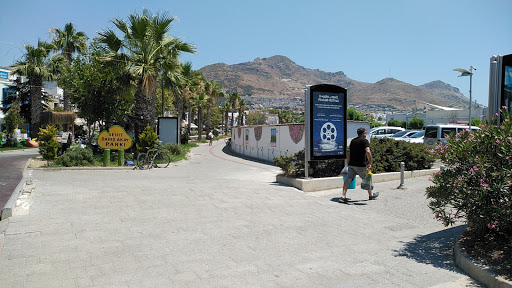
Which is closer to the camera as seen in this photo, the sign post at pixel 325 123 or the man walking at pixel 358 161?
the man walking at pixel 358 161

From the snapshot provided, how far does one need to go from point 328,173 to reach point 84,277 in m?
8.02

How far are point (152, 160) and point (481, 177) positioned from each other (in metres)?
13.3

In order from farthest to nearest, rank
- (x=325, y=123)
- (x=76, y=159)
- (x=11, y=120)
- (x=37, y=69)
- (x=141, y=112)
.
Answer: (x=11, y=120)
(x=37, y=69)
(x=141, y=112)
(x=76, y=159)
(x=325, y=123)

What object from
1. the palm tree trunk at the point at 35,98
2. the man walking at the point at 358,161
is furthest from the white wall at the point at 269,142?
the palm tree trunk at the point at 35,98

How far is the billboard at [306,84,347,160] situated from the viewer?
34.2 ft

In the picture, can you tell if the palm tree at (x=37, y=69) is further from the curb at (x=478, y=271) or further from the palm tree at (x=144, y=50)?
the curb at (x=478, y=271)

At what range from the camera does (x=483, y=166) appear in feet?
14.4

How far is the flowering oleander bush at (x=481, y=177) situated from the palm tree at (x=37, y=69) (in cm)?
3164

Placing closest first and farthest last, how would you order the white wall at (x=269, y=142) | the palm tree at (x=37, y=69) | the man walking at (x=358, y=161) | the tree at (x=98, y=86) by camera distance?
1. the man walking at (x=358, y=161)
2. the tree at (x=98, y=86)
3. the white wall at (x=269, y=142)
4. the palm tree at (x=37, y=69)

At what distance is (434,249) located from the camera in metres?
5.26

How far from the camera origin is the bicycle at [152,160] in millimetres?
15409

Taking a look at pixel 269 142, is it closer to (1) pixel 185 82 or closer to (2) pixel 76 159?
(1) pixel 185 82

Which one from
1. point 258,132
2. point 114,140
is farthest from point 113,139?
point 258,132

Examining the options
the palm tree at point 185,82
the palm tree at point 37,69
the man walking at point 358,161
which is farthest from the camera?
the palm tree at point 37,69
